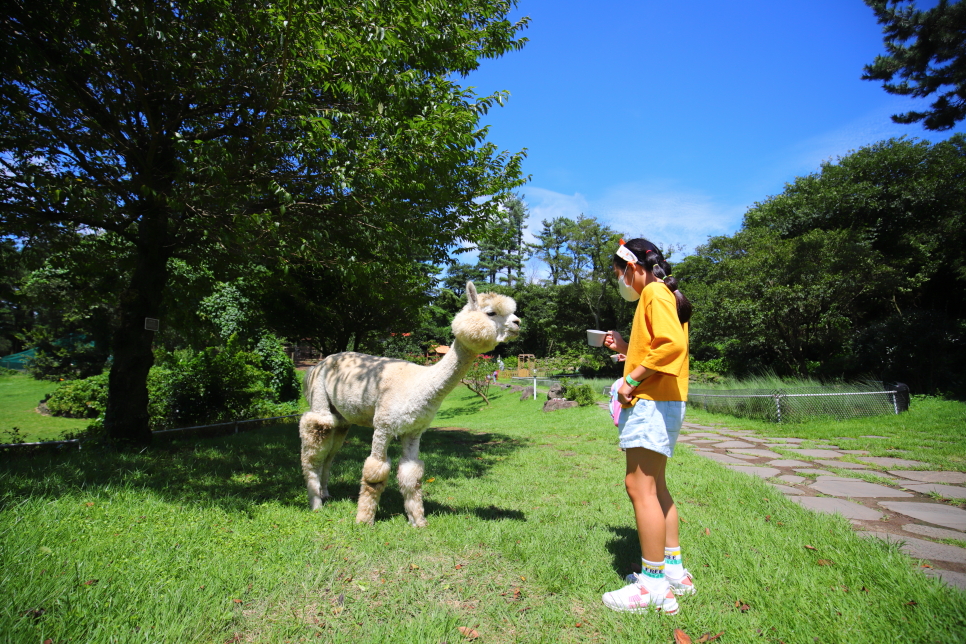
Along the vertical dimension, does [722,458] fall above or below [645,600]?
below

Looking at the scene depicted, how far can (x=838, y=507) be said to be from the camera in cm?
→ 437

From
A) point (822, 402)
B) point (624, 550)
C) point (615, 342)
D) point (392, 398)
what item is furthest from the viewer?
point (822, 402)

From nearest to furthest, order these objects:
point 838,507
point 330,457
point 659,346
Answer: point 659,346 < point 838,507 < point 330,457

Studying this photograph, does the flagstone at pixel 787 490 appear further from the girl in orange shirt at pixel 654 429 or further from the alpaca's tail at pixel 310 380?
the alpaca's tail at pixel 310 380

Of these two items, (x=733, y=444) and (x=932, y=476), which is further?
(x=733, y=444)

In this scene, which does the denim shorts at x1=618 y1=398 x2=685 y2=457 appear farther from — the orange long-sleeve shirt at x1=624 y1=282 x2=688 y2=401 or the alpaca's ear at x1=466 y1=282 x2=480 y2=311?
the alpaca's ear at x1=466 y1=282 x2=480 y2=311

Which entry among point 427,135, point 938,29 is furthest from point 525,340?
point 427,135

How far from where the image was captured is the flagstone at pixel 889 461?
6109mm

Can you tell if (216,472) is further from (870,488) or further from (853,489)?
(870,488)

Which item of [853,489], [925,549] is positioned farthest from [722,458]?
[925,549]

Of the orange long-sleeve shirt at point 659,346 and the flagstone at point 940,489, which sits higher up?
the orange long-sleeve shirt at point 659,346

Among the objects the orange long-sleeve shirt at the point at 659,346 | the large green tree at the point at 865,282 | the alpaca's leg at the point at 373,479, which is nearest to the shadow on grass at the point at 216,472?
the alpaca's leg at the point at 373,479

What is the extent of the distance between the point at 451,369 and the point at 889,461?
262 inches

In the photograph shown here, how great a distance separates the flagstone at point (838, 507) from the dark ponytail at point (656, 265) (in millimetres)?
2899
